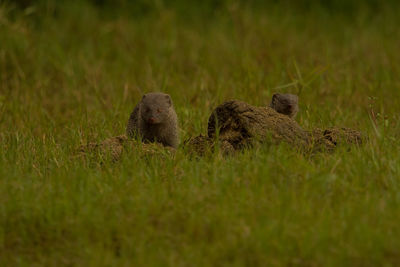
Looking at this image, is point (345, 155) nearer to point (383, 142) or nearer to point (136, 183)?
point (383, 142)

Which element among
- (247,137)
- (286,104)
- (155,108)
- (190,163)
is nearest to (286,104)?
(286,104)

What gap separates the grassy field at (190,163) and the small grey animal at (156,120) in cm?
50

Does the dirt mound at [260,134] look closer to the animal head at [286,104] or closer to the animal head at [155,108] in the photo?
the animal head at [155,108]

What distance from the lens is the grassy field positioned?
3.80 meters

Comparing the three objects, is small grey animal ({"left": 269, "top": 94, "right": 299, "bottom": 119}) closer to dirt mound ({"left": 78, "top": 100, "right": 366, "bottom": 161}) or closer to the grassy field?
the grassy field

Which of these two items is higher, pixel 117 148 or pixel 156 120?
pixel 156 120

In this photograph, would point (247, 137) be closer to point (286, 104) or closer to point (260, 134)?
point (260, 134)

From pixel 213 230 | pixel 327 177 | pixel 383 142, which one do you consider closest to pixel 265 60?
pixel 383 142

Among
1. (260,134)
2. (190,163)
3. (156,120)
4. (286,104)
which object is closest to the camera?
(190,163)

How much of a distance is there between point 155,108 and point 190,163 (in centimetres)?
86

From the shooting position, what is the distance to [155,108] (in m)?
5.57

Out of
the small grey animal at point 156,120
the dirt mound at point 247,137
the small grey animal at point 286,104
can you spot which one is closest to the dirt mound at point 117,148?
the dirt mound at point 247,137

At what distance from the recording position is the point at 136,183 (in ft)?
14.8

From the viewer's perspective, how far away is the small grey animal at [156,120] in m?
5.57
